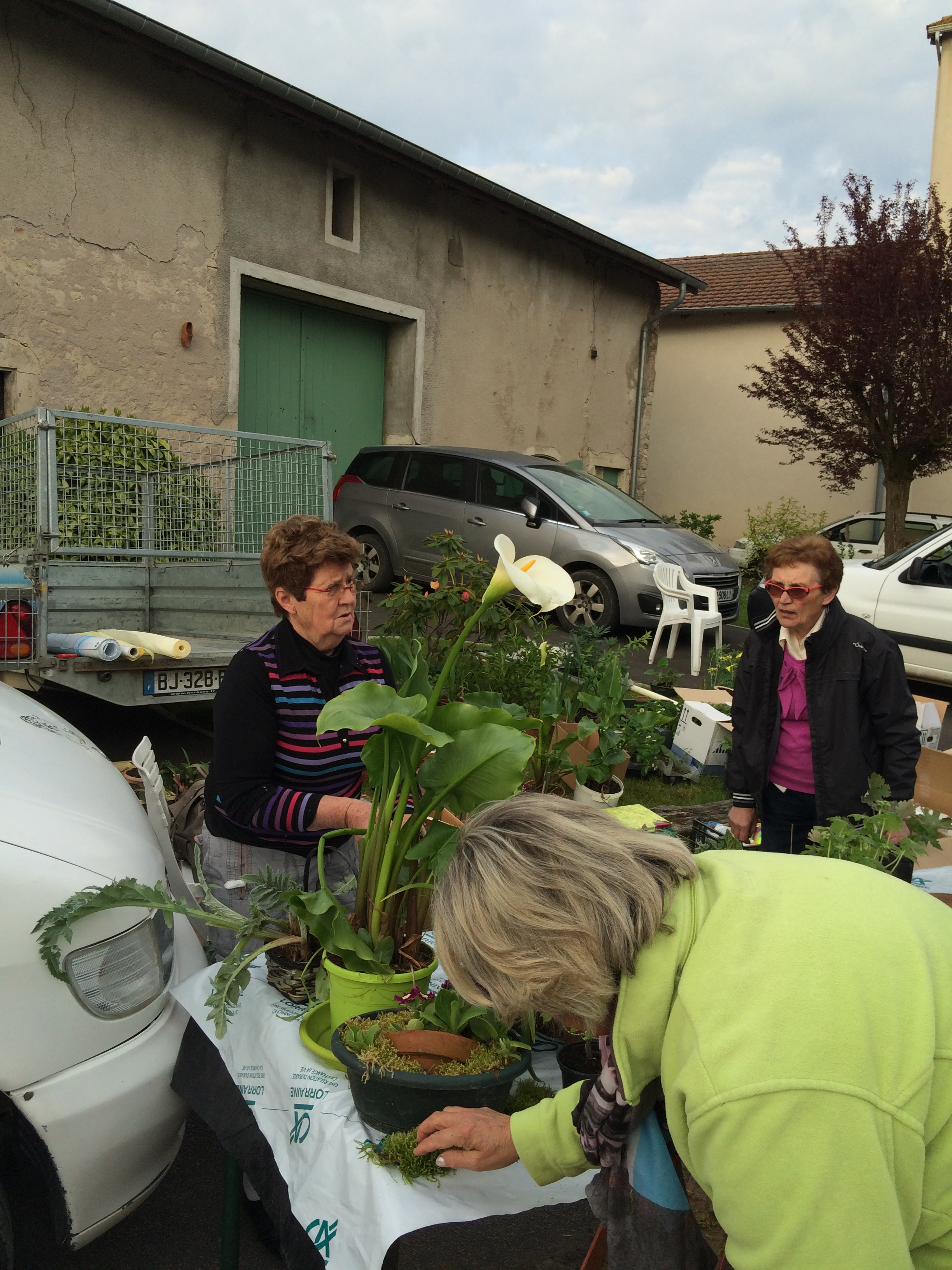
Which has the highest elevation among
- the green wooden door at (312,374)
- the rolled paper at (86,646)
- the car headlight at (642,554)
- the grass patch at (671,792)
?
the green wooden door at (312,374)

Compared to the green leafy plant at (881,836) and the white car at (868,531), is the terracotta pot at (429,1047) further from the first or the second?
the white car at (868,531)

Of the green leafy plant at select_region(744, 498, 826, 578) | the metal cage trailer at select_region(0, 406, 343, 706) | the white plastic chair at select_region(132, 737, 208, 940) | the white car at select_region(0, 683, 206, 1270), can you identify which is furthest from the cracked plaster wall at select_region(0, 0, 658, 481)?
the white car at select_region(0, 683, 206, 1270)

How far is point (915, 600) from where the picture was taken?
8.19 metres

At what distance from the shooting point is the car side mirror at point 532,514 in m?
9.41

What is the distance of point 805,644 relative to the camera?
131 inches

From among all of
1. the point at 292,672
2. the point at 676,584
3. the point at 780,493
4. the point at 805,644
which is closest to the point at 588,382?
the point at 676,584

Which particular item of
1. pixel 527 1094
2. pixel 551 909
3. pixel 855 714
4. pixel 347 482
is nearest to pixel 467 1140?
pixel 527 1094

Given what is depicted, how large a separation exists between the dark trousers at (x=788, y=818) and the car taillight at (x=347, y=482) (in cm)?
751


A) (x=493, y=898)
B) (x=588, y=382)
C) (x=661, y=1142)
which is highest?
(x=588, y=382)

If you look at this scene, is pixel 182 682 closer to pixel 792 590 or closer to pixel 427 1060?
pixel 792 590

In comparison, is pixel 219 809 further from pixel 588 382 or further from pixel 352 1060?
pixel 588 382

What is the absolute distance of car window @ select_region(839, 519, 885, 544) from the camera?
16.4 metres

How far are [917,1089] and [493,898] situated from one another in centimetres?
53

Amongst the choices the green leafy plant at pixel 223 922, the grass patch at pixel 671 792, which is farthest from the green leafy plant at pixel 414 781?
the grass patch at pixel 671 792
